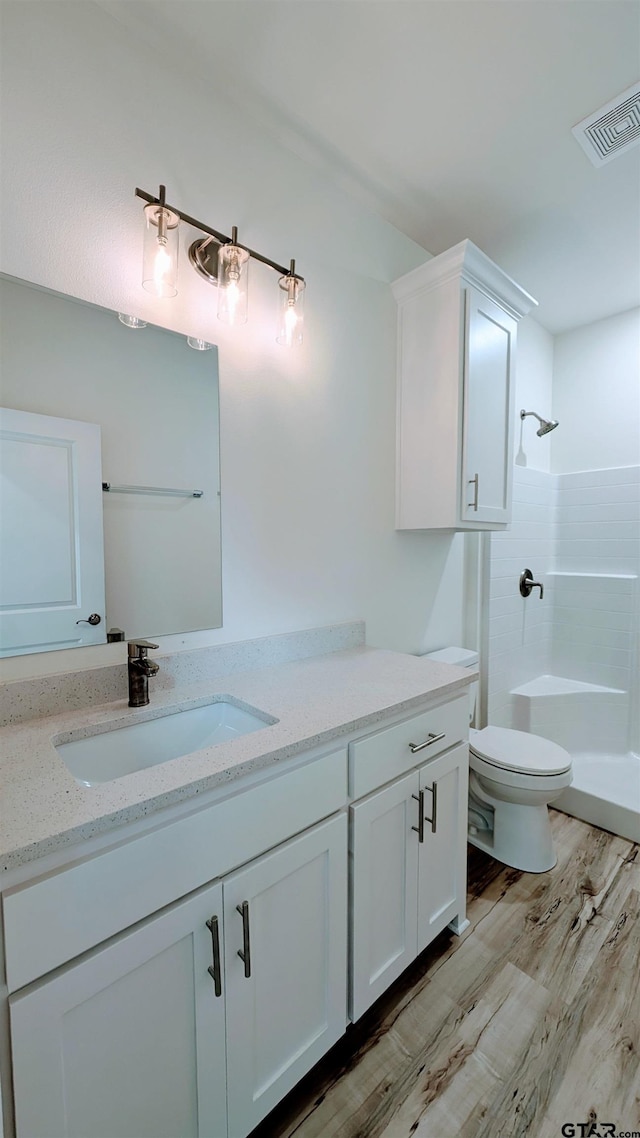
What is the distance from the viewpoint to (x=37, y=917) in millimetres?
585

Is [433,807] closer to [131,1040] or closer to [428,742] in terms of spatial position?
[428,742]

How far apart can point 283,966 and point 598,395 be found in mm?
3170

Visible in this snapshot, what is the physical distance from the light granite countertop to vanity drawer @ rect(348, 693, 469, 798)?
0.05m

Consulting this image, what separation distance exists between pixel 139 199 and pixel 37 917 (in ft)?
4.96

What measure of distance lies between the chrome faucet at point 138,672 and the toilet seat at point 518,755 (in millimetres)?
1363

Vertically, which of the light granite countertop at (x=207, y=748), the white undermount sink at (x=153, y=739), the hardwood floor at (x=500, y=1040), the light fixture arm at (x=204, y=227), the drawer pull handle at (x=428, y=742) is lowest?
the hardwood floor at (x=500, y=1040)

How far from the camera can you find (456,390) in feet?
5.45

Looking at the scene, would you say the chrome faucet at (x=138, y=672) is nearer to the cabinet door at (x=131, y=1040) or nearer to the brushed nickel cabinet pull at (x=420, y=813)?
the cabinet door at (x=131, y=1040)

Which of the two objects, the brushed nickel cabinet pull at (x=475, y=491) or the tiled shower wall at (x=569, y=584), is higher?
the brushed nickel cabinet pull at (x=475, y=491)

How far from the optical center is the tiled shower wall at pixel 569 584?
245 cm

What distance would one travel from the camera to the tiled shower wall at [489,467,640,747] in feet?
8.02

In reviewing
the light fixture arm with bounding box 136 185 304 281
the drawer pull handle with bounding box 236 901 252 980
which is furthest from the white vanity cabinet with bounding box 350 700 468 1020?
the light fixture arm with bounding box 136 185 304 281

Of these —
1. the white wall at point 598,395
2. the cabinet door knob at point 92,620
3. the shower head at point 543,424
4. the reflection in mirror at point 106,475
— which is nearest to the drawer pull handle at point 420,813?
the reflection in mirror at point 106,475

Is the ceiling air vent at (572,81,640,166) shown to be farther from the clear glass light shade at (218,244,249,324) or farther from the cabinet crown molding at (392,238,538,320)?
the clear glass light shade at (218,244,249,324)
